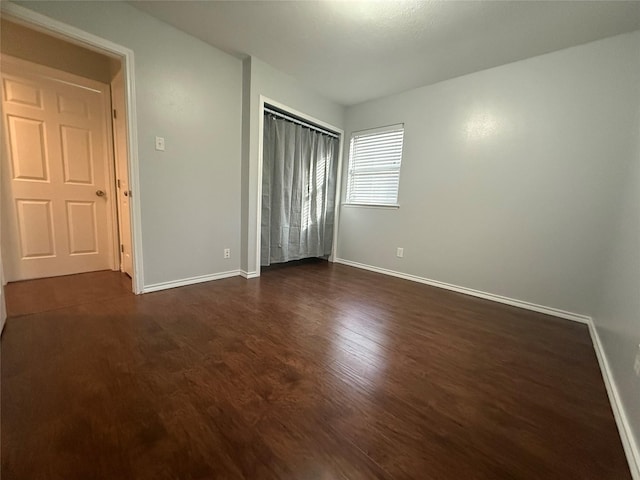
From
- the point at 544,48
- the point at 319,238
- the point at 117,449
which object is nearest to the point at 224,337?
the point at 117,449

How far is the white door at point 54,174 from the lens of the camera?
8.09ft

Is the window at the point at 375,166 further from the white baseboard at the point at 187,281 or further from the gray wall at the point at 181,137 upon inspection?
the white baseboard at the point at 187,281

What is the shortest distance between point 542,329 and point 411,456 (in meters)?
1.88

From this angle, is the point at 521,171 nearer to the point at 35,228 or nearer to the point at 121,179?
the point at 121,179

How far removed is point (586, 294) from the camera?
2.30m

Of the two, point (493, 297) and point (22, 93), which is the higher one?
point (22, 93)

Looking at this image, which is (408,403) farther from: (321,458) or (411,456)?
(321,458)

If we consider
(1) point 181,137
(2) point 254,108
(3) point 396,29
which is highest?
(3) point 396,29

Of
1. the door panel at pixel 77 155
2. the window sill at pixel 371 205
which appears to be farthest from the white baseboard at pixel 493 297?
the door panel at pixel 77 155

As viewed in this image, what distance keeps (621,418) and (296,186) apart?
3.27 metres

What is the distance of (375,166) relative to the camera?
12.2ft

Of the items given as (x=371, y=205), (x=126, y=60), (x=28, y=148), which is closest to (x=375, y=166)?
(x=371, y=205)

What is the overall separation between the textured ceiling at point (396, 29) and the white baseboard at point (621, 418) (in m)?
2.39

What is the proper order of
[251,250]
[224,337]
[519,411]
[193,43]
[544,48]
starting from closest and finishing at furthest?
[519,411], [224,337], [544,48], [193,43], [251,250]
